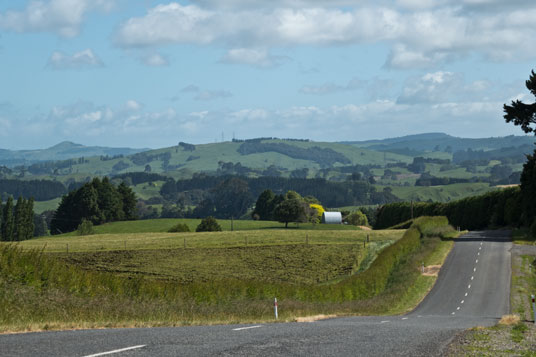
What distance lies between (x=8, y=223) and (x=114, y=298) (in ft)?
504

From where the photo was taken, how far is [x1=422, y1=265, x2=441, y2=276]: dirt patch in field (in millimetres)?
76188

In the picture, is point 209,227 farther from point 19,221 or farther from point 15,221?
point 15,221

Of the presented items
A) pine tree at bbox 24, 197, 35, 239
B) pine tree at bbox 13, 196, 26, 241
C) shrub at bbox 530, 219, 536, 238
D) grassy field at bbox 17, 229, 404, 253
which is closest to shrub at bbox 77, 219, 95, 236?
pine tree at bbox 13, 196, 26, 241

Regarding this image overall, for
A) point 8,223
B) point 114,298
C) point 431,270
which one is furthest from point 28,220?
point 114,298

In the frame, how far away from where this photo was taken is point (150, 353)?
47.4ft

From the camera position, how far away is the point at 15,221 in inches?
6826

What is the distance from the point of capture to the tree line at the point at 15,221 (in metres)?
173

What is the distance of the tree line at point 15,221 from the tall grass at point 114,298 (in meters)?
135

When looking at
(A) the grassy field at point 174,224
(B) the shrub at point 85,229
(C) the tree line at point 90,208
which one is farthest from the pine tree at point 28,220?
(B) the shrub at point 85,229

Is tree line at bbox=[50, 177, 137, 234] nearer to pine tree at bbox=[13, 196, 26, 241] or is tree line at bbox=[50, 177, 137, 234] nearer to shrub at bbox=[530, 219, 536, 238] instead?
pine tree at bbox=[13, 196, 26, 241]

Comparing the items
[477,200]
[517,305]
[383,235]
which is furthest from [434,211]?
[517,305]

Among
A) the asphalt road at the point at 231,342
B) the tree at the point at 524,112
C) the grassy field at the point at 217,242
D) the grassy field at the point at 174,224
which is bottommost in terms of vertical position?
the grassy field at the point at 174,224

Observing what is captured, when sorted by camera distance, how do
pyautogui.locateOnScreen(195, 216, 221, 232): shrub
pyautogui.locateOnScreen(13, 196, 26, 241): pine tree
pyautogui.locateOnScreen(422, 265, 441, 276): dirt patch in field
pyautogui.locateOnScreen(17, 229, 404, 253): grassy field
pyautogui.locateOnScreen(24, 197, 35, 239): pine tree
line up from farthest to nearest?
pyautogui.locateOnScreen(24, 197, 35, 239): pine tree
pyautogui.locateOnScreen(13, 196, 26, 241): pine tree
pyautogui.locateOnScreen(195, 216, 221, 232): shrub
pyautogui.locateOnScreen(17, 229, 404, 253): grassy field
pyautogui.locateOnScreen(422, 265, 441, 276): dirt patch in field

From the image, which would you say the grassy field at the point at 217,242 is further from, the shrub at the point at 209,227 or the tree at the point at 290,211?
the tree at the point at 290,211
